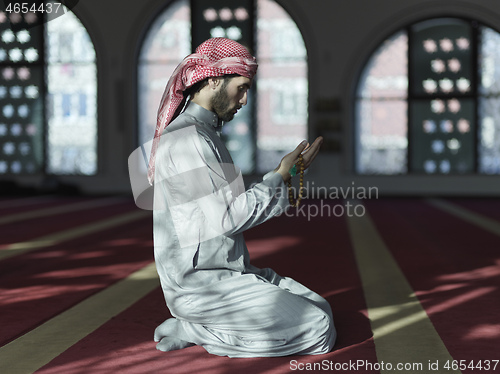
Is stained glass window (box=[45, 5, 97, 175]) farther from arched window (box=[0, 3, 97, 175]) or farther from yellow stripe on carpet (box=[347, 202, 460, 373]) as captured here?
yellow stripe on carpet (box=[347, 202, 460, 373])

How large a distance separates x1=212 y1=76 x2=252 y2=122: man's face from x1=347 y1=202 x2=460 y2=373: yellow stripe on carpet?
3.41 ft

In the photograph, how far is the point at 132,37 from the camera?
12.5 m

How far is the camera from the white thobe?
221 centimetres

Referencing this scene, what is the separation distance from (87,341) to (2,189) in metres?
10.4

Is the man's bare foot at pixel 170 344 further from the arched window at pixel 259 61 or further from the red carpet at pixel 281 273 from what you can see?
the arched window at pixel 259 61

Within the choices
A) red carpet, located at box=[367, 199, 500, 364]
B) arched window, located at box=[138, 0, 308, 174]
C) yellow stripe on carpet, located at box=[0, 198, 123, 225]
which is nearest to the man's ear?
red carpet, located at box=[367, 199, 500, 364]

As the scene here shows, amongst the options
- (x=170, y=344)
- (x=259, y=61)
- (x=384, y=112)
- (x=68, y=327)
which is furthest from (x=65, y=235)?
(x=384, y=112)

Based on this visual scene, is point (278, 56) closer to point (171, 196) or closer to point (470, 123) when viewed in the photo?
point (470, 123)

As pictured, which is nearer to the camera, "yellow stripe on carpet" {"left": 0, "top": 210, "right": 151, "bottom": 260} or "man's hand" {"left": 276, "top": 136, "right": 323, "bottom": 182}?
"man's hand" {"left": 276, "top": 136, "right": 323, "bottom": 182}

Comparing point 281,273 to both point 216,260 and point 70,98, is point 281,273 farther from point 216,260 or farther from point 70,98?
point 70,98

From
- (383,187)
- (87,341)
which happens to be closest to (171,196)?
(87,341)

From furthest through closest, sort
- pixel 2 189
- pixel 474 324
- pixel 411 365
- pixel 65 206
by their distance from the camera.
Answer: pixel 2 189, pixel 65 206, pixel 474 324, pixel 411 365

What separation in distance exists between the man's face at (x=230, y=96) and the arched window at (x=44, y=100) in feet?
35.7

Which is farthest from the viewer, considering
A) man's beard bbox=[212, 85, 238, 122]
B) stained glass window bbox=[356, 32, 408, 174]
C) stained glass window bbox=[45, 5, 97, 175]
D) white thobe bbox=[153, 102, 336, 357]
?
stained glass window bbox=[45, 5, 97, 175]
